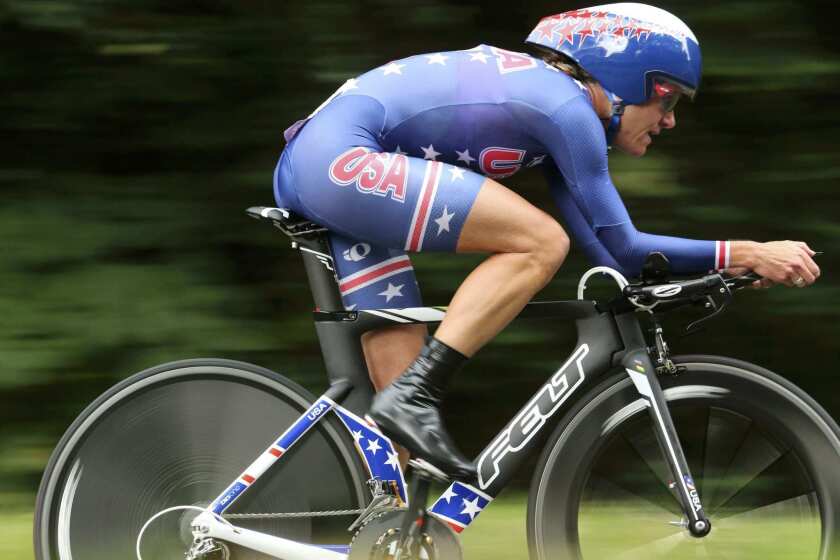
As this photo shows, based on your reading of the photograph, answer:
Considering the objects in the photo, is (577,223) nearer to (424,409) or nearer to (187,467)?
(424,409)

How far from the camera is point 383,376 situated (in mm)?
3379

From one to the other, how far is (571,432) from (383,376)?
542 millimetres

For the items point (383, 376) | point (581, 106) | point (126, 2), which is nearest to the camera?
point (581, 106)

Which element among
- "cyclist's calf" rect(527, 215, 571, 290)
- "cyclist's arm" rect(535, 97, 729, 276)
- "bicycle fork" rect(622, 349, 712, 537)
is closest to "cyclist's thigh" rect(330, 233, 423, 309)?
"cyclist's calf" rect(527, 215, 571, 290)

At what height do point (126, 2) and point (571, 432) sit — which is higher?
point (126, 2)

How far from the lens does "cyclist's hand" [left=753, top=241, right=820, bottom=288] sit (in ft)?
10.2

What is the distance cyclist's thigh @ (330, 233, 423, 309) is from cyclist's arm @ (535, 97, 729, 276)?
539mm

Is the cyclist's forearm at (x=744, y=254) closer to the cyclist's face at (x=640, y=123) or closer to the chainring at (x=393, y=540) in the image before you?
the cyclist's face at (x=640, y=123)

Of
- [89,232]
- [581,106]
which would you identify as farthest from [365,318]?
[89,232]

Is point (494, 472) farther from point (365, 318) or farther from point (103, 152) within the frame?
point (103, 152)

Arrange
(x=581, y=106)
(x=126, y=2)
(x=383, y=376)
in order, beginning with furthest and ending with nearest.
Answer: (x=126, y=2) < (x=383, y=376) < (x=581, y=106)

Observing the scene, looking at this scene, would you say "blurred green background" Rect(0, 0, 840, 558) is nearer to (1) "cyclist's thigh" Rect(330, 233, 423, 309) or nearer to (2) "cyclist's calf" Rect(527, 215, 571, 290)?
(1) "cyclist's thigh" Rect(330, 233, 423, 309)

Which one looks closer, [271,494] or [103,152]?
[271,494]

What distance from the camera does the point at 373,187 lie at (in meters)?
3.10
